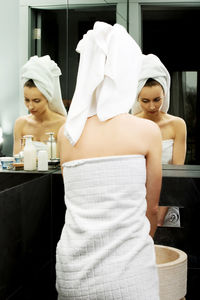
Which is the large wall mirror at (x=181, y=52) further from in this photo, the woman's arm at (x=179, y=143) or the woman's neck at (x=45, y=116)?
the woman's neck at (x=45, y=116)

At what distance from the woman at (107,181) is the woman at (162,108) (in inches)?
23.7

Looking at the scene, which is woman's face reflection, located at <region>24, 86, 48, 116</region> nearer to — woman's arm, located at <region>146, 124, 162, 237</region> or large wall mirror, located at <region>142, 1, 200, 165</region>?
large wall mirror, located at <region>142, 1, 200, 165</region>

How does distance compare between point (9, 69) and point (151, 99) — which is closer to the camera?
point (9, 69)

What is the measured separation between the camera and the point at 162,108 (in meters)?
2.13

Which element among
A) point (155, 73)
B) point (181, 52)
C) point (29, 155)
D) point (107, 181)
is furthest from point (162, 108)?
point (107, 181)

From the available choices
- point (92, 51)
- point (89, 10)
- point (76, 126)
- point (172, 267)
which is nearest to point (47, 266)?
point (172, 267)

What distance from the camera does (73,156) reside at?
4.75ft

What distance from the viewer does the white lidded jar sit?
→ 2025 millimetres

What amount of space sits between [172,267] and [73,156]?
0.59 m

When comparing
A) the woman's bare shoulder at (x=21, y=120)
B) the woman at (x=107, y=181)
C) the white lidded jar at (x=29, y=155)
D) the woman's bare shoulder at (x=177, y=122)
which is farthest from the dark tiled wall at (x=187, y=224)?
the woman's bare shoulder at (x=21, y=120)

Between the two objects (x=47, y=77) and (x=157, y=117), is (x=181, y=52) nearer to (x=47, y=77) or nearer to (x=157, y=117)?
(x=157, y=117)

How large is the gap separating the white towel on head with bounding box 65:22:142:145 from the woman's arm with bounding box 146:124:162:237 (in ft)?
0.50

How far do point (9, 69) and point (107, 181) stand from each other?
3.09 feet

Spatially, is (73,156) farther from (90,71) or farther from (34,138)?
(34,138)
